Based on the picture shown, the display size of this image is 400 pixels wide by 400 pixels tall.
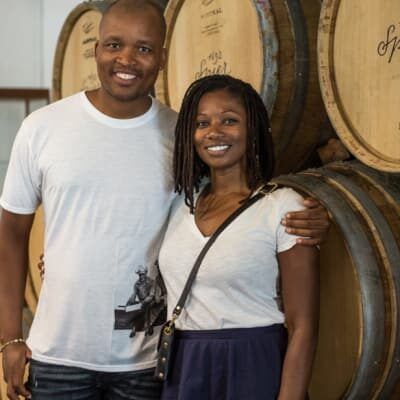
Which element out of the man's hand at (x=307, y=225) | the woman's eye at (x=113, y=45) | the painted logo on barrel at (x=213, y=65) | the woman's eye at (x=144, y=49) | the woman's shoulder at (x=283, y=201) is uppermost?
the woman's eye at (x=113, y=45)

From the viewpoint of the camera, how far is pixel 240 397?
4.43 ft

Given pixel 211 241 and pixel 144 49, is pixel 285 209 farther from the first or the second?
pixel 144 49

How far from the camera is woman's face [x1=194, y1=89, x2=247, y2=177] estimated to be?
1.45 meters

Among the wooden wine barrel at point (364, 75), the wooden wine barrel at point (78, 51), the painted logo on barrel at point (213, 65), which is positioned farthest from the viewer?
the wooden wine barrel at point (78, 51)

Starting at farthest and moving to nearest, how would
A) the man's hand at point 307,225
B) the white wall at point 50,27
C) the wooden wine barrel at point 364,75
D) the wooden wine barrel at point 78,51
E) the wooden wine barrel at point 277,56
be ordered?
the white wall at point 50,27 → the wooden wine barrel at point 78,51 → the wooden wine barrel at point 277,56 → the wooden wine barrel at point 364,75 → the man's hand at point 307,225

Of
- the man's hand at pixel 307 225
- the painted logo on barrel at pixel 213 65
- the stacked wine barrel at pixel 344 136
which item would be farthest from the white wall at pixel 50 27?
the man's hand at pixel 307 225

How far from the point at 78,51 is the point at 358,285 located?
1865 mm

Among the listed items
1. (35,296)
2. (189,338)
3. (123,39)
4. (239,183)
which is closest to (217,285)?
(189,338)

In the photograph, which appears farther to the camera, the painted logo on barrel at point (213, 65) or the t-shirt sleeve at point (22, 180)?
the painted logo on barrel at point (213, 65)

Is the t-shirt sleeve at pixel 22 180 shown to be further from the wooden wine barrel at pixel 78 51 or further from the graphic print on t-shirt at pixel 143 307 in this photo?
the wooden wine barrel at pixel 78 51

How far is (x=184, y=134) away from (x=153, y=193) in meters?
0.14

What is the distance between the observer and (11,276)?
165 centimetres

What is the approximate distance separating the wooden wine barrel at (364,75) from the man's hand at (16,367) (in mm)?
843

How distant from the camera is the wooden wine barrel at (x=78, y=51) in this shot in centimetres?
274
